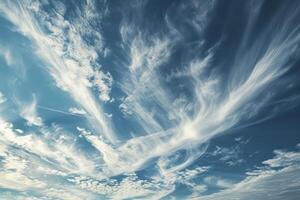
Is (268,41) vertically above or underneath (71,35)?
above

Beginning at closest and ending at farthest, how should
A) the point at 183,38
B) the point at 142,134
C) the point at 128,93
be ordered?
1. the point at 183,38
2. the point at 128,93
3. the point at 142,134

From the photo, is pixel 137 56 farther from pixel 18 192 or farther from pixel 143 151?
pixel 18 192

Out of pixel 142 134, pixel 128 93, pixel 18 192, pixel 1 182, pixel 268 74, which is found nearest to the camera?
pixel 268 74

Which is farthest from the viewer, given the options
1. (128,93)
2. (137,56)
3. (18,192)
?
(18,192)

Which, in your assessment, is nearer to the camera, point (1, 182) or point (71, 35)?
point (71, 35)

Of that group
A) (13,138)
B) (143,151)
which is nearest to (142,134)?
(143,151)

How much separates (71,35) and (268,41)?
7879 millimetres

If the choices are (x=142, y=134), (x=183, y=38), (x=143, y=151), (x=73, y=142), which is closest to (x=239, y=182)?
(x=143, y=151)

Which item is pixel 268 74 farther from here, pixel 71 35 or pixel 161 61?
pixel 71 35

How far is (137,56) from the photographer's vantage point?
9.48 m

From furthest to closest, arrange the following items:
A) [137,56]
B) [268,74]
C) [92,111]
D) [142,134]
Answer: [142,134] → [92,111] → [268,74] → [137,56]

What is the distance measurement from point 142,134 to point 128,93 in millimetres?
3768

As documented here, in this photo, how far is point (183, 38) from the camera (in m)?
8.87

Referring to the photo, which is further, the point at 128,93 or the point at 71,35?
the point at 128,93
